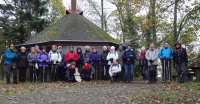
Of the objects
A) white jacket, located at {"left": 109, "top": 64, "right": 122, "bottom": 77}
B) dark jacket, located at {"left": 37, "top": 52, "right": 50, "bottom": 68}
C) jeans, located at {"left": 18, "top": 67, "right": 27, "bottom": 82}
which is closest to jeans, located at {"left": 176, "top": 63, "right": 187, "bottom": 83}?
white jacket, located at {"left": 109, "top": 64, "right": 122, "bottom": 77}

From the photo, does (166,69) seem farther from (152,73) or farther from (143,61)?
(143,61)

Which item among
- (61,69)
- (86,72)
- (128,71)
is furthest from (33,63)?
(128,71)

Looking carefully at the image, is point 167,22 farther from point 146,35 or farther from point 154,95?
point 154,95

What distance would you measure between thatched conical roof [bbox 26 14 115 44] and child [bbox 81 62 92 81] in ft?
27.8

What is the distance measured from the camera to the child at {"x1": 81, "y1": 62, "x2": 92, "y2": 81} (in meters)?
25.9

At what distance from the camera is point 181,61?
2339cm

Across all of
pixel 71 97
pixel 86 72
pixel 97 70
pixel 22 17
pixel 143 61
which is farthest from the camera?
pixel 22 17

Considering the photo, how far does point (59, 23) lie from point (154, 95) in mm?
21790

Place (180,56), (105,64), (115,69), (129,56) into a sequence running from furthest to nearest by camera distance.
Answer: (105,64) < (115,69) < (129,56) < (180,56)

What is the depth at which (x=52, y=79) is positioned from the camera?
26.3 metres

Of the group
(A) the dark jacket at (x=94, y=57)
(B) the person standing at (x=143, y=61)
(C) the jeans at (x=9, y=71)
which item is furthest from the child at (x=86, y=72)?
(C) the jeans at (x=9, y=71)

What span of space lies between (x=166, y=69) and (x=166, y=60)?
0.46 metres

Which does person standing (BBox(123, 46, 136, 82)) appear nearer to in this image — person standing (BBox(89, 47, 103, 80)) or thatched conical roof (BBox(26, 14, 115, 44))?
person standing (BBox(89, 47, 103, 80))

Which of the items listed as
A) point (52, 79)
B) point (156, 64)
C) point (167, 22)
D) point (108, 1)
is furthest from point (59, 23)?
point (108, 1)
